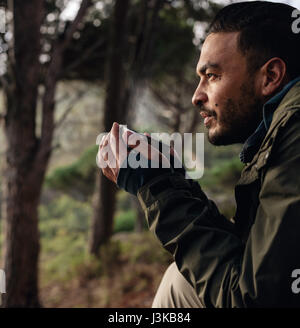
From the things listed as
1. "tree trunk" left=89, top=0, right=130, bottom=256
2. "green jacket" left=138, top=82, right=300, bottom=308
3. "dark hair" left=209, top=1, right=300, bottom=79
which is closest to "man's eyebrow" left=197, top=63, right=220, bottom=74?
"dark hair" left=209, top=1, right=300, bottom=79

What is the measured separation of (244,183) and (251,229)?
0.21 metres

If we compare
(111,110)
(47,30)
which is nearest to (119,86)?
(111,110)

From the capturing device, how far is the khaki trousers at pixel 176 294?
137 cm

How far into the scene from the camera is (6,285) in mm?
3443

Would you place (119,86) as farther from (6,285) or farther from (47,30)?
(6,285)

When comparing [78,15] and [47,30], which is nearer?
[78,15]

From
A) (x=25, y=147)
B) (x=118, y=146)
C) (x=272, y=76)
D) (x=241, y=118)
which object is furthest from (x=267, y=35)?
(x=25, y=147)

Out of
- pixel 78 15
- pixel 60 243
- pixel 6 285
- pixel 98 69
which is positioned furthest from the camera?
pixel 60 243

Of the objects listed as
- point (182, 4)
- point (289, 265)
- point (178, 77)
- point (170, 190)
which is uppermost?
point (182, 4)

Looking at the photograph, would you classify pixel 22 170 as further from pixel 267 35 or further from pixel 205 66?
pixel 267 35

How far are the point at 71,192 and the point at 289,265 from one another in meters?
10.4

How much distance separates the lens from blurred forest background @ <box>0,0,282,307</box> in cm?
330

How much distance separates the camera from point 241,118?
1.27 meters

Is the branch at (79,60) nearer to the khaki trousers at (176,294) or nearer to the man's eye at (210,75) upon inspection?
the man's eye at (210,75)
